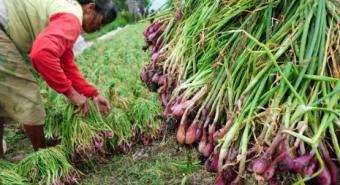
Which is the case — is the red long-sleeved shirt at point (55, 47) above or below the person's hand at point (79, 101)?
above

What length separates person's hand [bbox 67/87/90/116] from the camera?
341cm

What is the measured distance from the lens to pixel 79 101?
354 centimetres

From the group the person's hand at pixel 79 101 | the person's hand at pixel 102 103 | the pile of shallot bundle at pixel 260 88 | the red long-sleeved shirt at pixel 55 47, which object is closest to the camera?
the pile of shallot bundle at pixel 260 88

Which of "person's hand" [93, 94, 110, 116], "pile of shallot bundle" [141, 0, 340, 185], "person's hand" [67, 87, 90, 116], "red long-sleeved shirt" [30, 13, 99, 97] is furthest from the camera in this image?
"person's hand" [93, 94, 110, 116]

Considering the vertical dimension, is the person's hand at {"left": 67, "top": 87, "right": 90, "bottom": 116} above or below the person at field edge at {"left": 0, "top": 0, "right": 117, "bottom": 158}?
below

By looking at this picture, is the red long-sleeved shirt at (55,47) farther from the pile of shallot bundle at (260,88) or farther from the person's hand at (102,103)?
the pile of shallot bundle at (260,88)

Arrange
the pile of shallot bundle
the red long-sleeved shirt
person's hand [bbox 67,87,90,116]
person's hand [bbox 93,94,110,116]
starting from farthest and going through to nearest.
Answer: person's hand [bbox 93,94,110,116] < person's hand [bbox 67,87,90,116] < the red long-sleeved shirt < the pile of shallot bundle

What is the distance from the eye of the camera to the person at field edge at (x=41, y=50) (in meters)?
3.03

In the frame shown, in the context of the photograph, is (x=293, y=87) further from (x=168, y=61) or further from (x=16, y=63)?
(x=16, y=63)

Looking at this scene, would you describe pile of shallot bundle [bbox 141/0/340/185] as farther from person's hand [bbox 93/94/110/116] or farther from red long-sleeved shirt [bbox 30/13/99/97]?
person's hand [bbox 93/94/110/116]

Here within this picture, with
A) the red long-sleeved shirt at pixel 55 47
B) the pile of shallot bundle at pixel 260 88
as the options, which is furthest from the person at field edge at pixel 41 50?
the pile of shallot bundle at pixel 260 88

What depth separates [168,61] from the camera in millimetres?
1967

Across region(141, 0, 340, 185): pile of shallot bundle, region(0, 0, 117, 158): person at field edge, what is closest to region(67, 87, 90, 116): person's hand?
region(0, 0, 117, 158): person at field edge

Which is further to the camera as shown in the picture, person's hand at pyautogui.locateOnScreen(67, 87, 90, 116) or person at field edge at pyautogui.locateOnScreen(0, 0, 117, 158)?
person's hand at pyautogui.locateOnScreen(67, 87, 90, 116)
